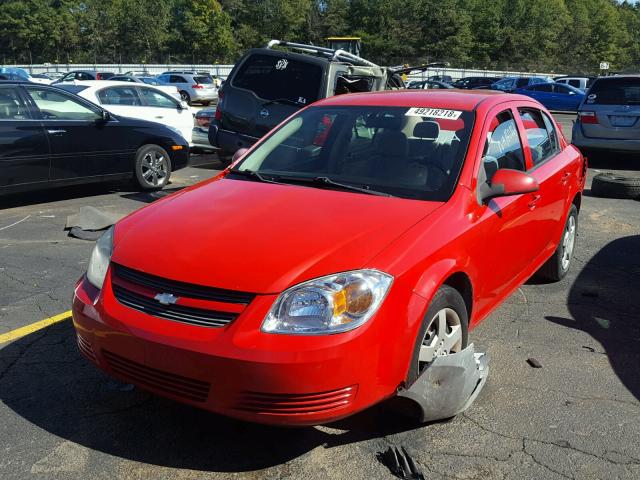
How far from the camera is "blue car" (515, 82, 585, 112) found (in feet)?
103

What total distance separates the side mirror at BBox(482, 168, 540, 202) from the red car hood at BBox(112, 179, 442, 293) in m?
0.46

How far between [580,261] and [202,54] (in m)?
77.9

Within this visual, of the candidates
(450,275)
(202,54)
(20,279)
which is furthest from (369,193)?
(202,54)

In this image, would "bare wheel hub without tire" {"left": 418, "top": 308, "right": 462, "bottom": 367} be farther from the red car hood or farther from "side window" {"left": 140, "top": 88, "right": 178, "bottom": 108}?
"side window" {"left": 140, "top": 88, "right": 178, "bottom": 108}

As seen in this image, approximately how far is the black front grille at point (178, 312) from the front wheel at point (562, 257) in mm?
3462

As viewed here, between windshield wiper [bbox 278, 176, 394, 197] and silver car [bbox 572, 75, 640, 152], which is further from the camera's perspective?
silver car [bbox 572, 75, 640, 152]

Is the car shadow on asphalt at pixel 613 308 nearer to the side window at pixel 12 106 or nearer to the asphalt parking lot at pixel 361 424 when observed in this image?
the asphalt parking lot at pixel 361 424

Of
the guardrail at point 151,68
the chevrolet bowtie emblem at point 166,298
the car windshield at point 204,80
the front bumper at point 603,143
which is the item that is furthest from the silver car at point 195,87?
the chevrolet bowtie emblem at point 166,298

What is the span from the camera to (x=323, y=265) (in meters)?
2.76

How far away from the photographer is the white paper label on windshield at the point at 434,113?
12.9 ft

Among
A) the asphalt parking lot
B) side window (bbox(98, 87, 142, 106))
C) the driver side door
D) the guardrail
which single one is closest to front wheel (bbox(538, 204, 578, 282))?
the asphalt parking lot

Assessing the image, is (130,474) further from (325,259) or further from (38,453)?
(325,259)

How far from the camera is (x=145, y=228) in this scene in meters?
3.23

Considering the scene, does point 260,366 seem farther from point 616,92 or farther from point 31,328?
point 616,92
